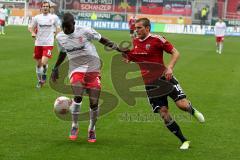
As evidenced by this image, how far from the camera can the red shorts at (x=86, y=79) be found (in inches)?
398

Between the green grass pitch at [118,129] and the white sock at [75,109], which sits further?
the white sock at [75,109]

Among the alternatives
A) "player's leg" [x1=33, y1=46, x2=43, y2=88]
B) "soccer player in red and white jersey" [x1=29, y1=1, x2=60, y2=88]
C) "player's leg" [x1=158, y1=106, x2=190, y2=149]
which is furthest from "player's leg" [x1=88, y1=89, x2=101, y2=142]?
"soccer player in red and white jersey" [x1=29, y1=1, x2=60, y2=88]

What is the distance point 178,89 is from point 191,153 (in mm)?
1117

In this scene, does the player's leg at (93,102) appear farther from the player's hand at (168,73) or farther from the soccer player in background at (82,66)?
the player's hand at (168,73)

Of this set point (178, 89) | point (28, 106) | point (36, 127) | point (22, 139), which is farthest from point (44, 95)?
point (178, 89)

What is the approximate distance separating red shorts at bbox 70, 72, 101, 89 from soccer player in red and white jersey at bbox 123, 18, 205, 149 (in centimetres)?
73

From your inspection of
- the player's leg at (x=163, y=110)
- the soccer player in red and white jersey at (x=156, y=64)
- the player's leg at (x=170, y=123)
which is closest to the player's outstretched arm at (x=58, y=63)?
the soccer player in red and white jersey at (x=156, y=64)

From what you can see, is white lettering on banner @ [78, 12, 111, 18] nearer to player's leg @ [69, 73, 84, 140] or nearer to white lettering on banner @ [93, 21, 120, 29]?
white lettering on banner @ [93, 21, 120, 29]

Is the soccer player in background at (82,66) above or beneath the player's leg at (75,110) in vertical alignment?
above

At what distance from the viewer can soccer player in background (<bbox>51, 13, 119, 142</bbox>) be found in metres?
10.0

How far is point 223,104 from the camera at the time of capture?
1502cm

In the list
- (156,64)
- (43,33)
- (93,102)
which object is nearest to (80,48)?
(93,102)

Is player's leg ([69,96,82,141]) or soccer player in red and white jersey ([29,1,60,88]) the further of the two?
soccer player in red and white jersey ([29,1,60,88])

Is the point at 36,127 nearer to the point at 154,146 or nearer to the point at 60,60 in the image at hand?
the point at 60,60
